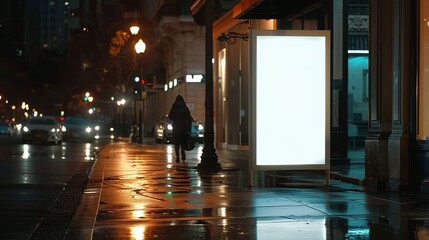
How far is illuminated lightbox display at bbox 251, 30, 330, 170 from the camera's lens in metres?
13.3

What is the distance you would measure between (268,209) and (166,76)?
46271mm

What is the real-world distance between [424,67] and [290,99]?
2.68 metres

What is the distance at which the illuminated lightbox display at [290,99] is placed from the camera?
13.3 metres

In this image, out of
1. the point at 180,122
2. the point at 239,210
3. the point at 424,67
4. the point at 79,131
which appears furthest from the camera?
the point at 79,131

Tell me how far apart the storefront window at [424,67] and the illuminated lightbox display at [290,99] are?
1963 mm

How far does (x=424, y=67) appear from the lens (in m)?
12.0

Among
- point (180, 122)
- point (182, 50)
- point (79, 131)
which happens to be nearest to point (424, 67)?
point (180, 122)

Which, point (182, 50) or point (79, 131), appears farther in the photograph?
point (182, 50)

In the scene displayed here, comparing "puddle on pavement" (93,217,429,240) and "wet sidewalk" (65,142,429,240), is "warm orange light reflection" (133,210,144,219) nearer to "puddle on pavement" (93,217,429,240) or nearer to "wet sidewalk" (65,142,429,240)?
"wet sidewalk" (65,142,429,240)

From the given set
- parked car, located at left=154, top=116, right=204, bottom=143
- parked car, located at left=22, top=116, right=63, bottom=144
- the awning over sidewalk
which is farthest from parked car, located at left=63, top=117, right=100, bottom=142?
the awning over sidewalk

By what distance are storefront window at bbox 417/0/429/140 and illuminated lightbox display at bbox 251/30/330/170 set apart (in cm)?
196

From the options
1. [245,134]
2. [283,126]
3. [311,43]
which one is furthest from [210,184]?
[245,134]

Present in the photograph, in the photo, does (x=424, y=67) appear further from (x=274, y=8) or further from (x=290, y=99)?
(x=274, y=8)

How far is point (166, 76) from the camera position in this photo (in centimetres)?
5619
